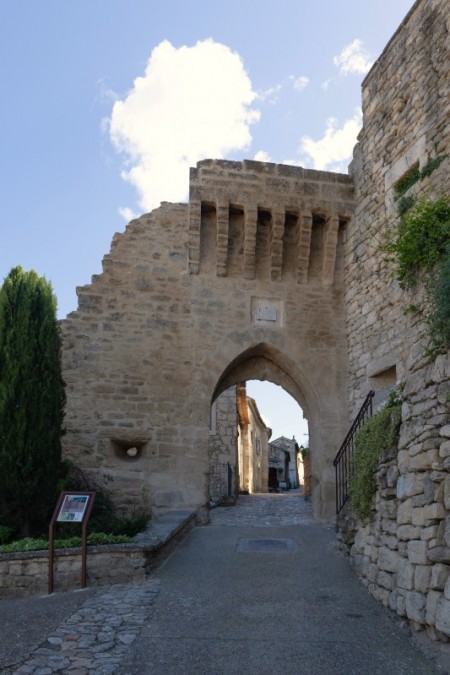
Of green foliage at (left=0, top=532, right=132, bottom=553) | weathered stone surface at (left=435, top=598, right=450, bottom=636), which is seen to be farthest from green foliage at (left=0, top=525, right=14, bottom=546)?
weathered stone surface at (left=435, top=598, right=450, bottom=636)

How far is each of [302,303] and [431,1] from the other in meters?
4.66

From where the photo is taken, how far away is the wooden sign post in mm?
5254

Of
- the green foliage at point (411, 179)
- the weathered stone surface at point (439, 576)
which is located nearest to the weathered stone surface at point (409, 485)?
the weathered stone surface at point (439, 576)

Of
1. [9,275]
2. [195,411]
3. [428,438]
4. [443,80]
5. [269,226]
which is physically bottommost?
[428,438]

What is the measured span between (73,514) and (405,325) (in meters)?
4.74

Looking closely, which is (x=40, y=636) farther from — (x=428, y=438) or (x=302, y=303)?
(x=302, y=303)

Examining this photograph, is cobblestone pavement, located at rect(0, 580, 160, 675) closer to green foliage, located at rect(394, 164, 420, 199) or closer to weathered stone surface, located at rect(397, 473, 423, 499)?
weathered stone surface, located at rect(397, 473, 423, 499)

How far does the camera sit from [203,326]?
9344 millimetres

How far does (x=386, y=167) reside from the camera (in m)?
8.62

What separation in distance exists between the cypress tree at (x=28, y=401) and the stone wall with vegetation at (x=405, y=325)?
11.3 feet

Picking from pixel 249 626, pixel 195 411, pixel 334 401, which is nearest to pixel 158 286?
pixel 195 411

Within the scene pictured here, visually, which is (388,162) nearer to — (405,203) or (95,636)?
(405,203)

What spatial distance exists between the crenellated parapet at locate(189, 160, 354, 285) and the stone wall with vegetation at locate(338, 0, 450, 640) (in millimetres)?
442

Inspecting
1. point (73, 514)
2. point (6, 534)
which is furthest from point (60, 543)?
point (6, 534)
